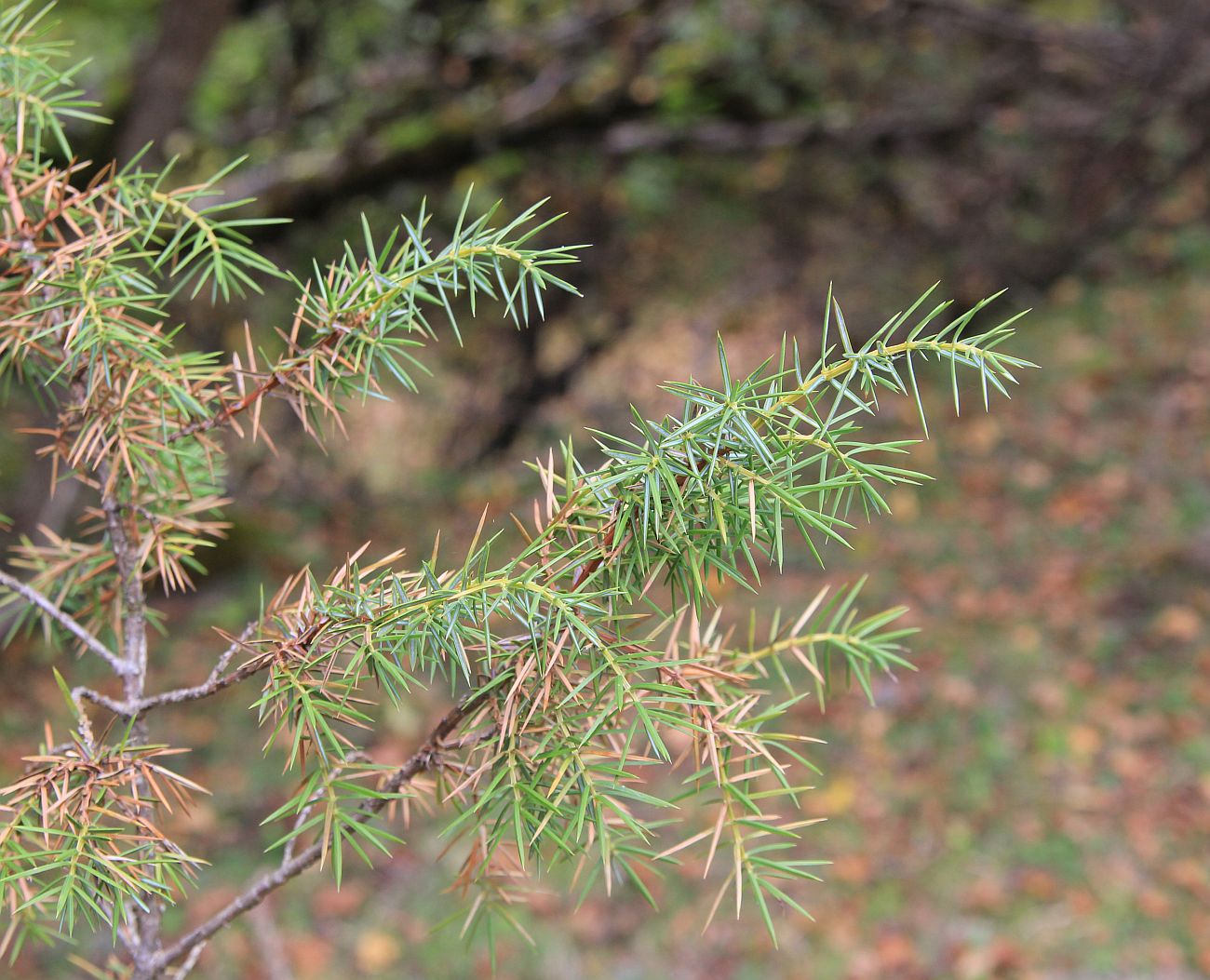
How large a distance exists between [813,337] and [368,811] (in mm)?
4904

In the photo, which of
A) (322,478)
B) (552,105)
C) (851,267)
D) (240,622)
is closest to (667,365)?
(851,267)

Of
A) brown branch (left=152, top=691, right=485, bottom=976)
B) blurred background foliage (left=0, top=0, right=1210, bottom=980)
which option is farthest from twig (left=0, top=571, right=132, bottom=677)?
blurred background foliage (left=0, top=0, right=1210, bottom=980)

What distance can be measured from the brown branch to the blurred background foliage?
2589 mm

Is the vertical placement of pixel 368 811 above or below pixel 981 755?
above

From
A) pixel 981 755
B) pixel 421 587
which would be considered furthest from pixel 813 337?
pixel 421 587

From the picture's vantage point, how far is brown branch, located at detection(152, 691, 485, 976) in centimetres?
89

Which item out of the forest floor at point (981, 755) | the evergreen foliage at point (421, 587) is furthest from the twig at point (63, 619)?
the forest floor at point (981, 755)

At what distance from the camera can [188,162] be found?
4129 millimetres

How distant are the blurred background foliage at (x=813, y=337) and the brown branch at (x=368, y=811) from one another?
2.59 m

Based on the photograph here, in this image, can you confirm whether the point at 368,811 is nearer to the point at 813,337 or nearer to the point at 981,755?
the point at 981,755

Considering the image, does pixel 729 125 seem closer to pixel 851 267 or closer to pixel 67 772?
pixel 851 267

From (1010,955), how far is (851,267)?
3404 millimetres

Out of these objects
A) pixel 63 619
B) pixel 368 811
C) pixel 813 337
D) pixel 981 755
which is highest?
pixel 63 619

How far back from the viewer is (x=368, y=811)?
35.2 inches
